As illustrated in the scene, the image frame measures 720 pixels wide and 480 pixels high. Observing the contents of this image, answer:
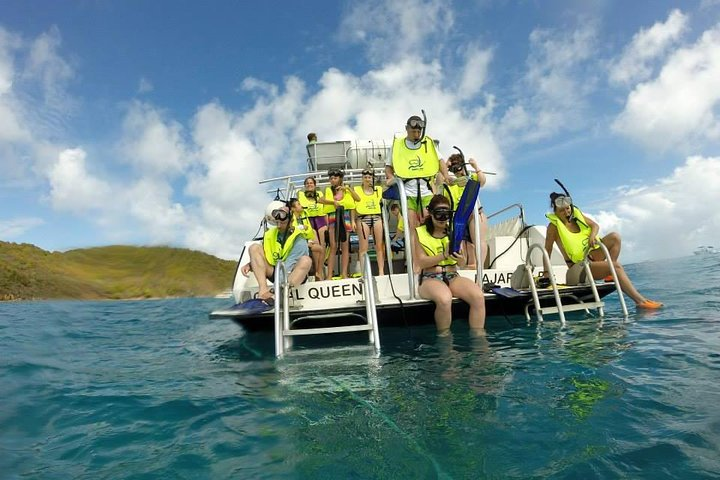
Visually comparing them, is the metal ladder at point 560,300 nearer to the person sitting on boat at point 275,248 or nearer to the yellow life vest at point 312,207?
the person sitting on boat at point 275,248

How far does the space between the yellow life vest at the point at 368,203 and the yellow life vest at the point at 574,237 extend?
2745 millimetres

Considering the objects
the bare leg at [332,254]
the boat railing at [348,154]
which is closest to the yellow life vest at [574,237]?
the bare leg at [332,254]

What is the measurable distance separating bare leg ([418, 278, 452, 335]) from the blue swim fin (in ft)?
1.87

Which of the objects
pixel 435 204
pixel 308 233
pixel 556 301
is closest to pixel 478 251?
pixel 435 204

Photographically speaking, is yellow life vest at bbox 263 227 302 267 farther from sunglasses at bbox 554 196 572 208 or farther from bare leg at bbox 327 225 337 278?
sunglasses at bbox 554 196 572 208

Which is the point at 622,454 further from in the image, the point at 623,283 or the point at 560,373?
the point at 623,283

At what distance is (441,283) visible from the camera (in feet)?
19.0

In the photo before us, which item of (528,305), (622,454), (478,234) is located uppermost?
(478,234)

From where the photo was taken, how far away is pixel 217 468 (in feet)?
8.27

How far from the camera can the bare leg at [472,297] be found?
5.70 meters

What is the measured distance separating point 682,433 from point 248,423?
271 centimetres

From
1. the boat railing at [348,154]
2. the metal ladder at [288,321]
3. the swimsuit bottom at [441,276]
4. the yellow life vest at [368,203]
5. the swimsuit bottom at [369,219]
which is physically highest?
the boat railing at [348,154]

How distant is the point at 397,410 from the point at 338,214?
4559 mm

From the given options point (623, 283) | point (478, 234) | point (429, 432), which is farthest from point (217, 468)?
point (623, 283)
